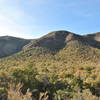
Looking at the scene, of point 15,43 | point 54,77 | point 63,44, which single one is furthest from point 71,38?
point 54,77

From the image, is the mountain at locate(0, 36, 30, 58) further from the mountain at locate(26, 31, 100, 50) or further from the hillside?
the hillside

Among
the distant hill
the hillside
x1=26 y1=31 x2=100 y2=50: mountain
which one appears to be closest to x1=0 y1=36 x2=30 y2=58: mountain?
the distant hill

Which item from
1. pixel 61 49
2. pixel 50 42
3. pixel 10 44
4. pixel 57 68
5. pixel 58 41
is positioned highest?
pixel 58 41

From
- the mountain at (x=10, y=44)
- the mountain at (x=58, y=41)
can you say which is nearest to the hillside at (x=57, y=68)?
the mountain at (x=58, y=41)

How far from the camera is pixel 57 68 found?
53688 millimetres

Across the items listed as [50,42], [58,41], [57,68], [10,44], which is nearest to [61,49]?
[50,42]

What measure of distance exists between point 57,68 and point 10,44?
55.1 meters

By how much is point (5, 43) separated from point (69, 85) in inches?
2946

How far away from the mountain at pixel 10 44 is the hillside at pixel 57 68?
43.9 feet

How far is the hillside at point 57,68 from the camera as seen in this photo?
3153 centimetres

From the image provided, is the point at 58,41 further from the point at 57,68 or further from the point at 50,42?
the point at 57,68

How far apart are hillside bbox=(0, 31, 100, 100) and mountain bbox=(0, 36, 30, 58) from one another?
13.4 m

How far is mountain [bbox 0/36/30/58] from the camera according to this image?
9569 centimetres

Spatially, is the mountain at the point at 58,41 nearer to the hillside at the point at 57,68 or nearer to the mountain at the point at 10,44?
the hillside at the point at 57,68
